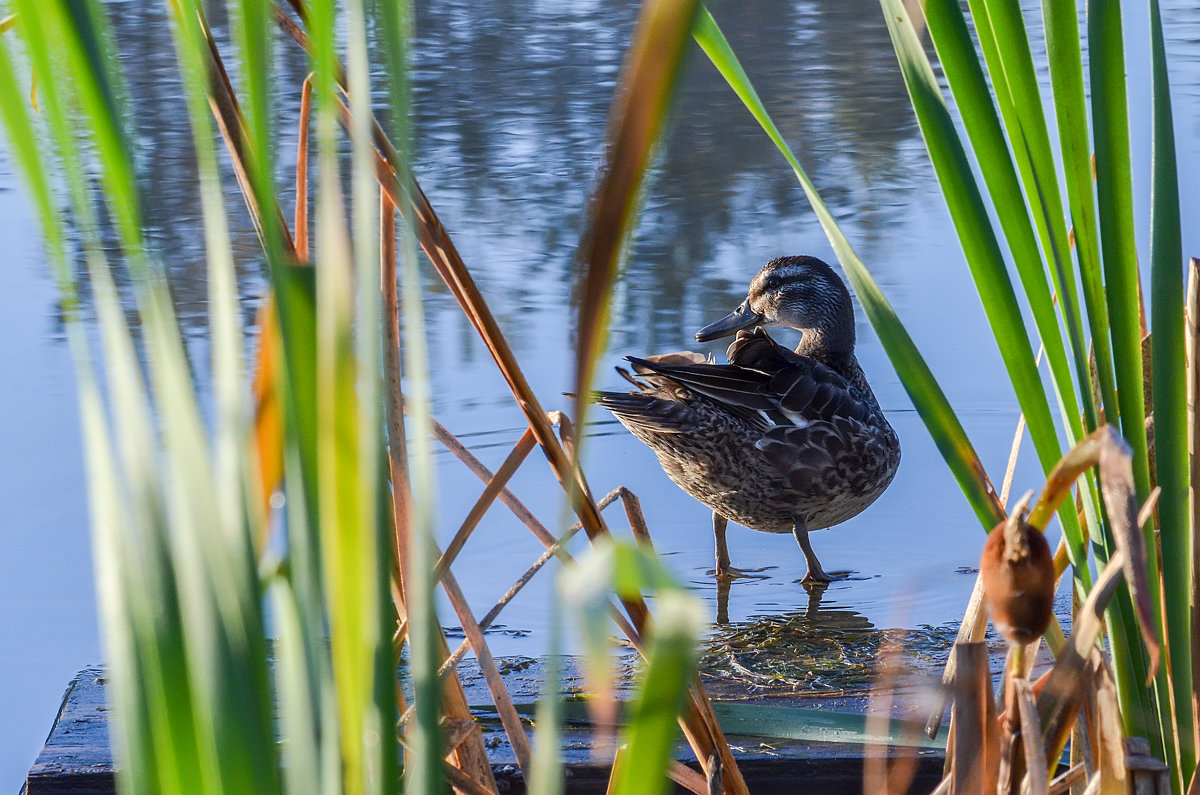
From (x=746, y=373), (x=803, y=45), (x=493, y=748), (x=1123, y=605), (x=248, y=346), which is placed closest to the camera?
(x=1123, y=605)

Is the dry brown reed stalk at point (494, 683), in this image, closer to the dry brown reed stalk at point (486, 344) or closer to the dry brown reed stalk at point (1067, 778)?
the dry brown reed stalk at point (486, 344)

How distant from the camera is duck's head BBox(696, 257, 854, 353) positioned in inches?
156

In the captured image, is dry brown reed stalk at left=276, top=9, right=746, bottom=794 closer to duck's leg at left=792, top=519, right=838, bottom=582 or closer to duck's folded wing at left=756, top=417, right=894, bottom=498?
duck's leg at left=792, top=519, right=838, bottom=582

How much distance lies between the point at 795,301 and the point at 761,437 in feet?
2.33

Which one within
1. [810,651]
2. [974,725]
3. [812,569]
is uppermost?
[974,725]

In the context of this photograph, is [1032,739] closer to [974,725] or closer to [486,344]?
[974,725]

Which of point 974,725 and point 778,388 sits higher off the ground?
point 974,725

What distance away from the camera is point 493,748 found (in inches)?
74.8

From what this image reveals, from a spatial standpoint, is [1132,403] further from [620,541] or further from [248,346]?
[248,346]

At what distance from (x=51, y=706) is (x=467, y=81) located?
17.4ft

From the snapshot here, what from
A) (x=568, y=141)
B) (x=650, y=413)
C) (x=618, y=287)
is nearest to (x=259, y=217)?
(x=650, y=413)

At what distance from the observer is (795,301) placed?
4000mm

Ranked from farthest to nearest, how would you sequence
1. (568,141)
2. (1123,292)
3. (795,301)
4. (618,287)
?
(568,141), (795,301), (618,287), (1123,292)

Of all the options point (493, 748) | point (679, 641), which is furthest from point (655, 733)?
point (493, 748)
